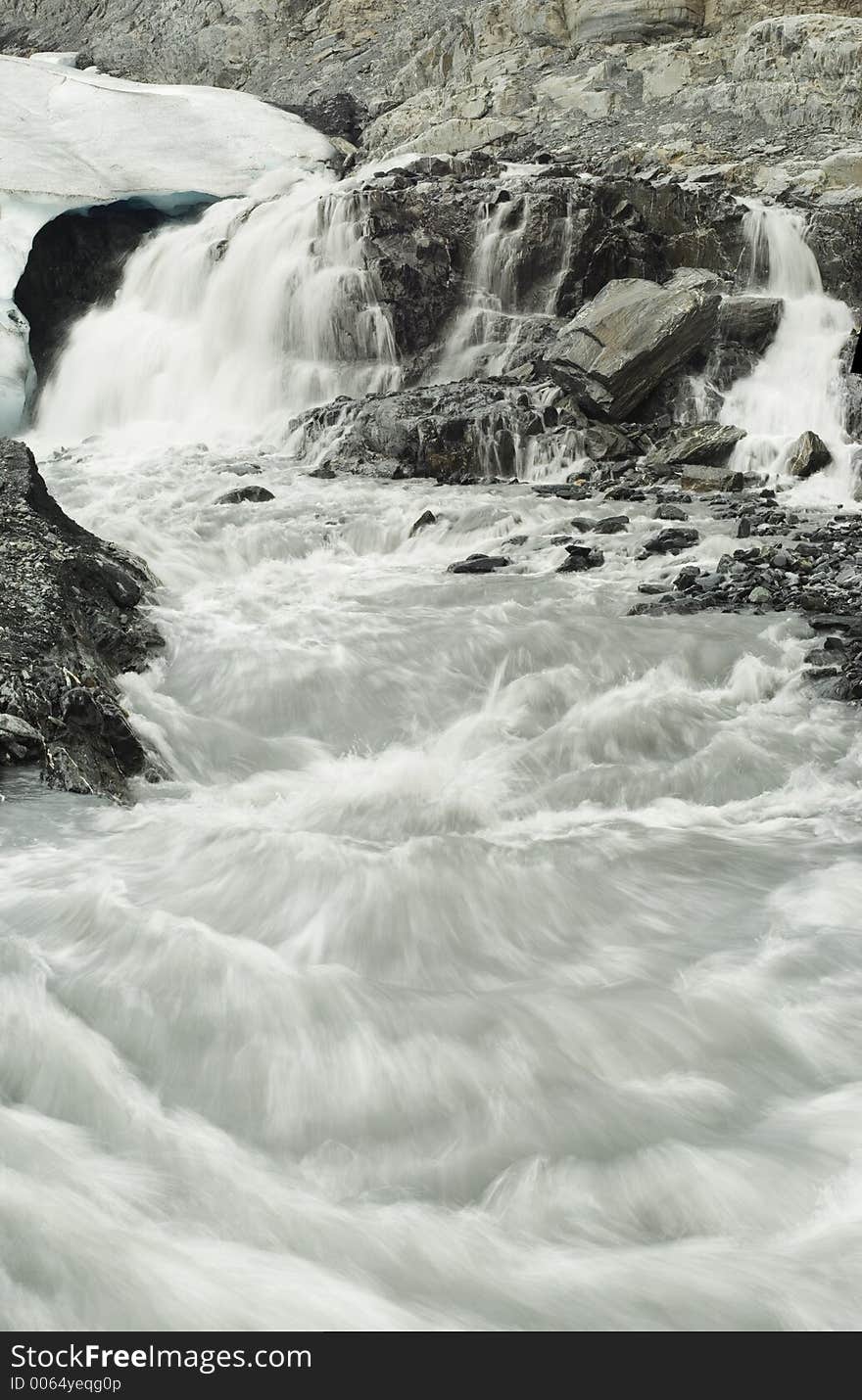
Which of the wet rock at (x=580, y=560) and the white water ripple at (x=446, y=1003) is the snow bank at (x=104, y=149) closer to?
the wet rock at (x=580, y=560)

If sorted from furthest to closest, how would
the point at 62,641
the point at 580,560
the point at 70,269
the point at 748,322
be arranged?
the point at 70,269 < the point at 748,322 < the point at 580,560 < the point at 62,641

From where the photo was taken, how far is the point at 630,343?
500 inches

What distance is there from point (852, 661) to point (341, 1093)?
4443 mm

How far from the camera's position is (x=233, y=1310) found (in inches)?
75.2

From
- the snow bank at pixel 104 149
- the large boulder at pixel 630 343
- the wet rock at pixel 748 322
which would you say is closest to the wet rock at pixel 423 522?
the large boulder at pixel 630 343

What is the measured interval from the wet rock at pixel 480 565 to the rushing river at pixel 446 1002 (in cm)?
217

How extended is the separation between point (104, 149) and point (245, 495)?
14181 millimetres

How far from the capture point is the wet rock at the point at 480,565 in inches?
336

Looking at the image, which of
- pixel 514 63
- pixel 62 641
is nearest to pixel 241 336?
pixel 62 641

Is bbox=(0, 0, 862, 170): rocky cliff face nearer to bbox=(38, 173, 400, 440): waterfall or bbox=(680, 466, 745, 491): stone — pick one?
bbox=(38, 173, 400, 440): waterfall

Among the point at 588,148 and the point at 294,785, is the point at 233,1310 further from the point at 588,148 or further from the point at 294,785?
the point at 588,148

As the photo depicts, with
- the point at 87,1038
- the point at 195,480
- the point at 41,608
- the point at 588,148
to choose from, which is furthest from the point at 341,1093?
the point at 588,148

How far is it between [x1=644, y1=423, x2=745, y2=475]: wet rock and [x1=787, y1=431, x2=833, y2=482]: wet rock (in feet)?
2.36

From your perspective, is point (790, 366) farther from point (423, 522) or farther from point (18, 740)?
point (18, 740)
